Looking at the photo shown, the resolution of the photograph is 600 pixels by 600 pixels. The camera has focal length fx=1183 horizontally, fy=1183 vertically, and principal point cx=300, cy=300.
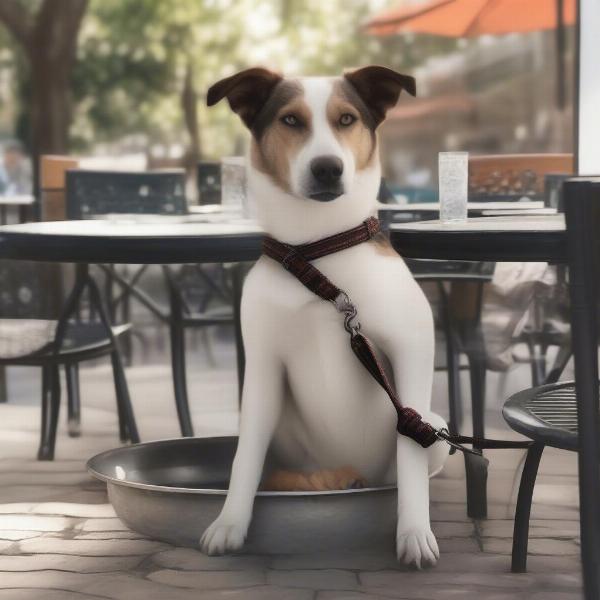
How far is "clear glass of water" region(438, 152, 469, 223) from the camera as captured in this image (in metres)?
3.78

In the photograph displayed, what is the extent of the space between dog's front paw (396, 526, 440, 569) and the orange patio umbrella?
208 inches

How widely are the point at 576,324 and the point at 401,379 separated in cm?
72

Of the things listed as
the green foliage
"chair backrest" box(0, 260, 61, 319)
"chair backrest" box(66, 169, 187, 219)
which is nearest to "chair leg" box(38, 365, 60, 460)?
"chair backrest" box(0, 260, 61, 319)

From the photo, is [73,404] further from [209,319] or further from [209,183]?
[209,183]

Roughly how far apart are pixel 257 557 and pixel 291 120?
1.27 metres

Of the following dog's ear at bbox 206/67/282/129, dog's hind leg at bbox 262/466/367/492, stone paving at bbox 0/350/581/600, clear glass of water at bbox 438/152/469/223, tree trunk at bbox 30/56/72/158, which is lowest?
stone paving at bbox 0/350/581/600

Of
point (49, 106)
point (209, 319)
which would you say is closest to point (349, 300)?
point (209, 319)

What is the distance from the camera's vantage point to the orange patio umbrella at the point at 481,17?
314 inches

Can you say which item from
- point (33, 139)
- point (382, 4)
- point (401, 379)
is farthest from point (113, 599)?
point (382, 4)

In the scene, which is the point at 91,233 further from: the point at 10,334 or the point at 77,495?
the point at 10,334

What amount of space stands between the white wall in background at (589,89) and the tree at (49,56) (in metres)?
8.57

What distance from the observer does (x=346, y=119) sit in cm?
312

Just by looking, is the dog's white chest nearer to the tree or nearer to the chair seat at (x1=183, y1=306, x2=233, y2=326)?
Answer: the chair seat at (x1=183, y1=306, x2=233, y2=326)

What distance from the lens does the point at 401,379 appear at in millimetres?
3201
